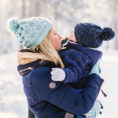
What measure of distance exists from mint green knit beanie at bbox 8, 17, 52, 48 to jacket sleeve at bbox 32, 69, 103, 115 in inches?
11.2

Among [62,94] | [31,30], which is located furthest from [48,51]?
[62,94]

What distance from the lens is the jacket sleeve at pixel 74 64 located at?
6.15ft

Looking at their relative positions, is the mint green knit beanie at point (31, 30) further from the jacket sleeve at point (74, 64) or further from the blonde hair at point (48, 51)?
the jacket sleeve at point (74, 64)

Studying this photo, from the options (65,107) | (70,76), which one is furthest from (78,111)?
(70,76)

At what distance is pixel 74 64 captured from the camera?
75.9 inches

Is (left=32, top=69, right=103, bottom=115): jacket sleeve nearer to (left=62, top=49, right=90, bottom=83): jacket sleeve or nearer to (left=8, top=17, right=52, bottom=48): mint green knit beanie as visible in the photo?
(left=62, top=49, right=90, bottom=83): jacket sleeve

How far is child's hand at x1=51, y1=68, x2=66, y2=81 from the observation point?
71.2 inches

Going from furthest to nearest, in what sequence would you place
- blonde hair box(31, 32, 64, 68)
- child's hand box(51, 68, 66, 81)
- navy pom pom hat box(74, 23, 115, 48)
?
navy pom pom hat box(74, 23, 115, 48) < blonde hair box(31, 32, 64, 68) < child's hand box(51, 68, 66, 81)

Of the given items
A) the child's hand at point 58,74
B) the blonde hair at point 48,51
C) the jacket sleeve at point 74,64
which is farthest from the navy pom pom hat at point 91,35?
the child's hand at point 58,74

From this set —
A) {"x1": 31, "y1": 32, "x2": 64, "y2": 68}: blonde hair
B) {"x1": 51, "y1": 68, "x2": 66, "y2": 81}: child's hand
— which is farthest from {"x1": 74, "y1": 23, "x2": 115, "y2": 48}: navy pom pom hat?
{"x1": 51, "y1": 68, "x2": 66, "y2": 81}: child's hand

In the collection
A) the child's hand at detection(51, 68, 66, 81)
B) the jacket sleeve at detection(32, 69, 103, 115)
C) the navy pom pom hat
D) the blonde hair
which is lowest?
the jacket sleeve at detection(32, 69, 103, 115)

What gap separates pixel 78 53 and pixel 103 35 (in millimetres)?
281

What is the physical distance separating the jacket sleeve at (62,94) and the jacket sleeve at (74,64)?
87mm

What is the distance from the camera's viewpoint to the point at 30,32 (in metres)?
1.97
